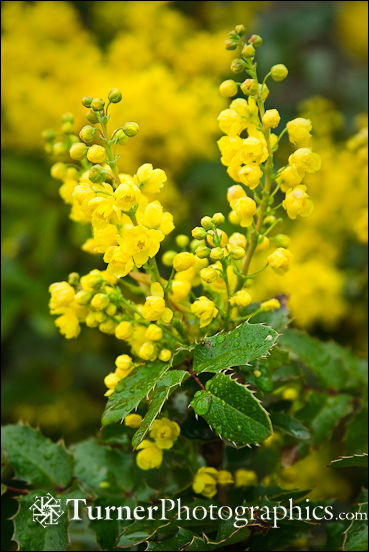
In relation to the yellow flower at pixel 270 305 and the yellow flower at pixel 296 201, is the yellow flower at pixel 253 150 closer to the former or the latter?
the yellow flower at pixel 296 201

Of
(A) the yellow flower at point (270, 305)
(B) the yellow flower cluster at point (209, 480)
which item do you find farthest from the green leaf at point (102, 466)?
(A) the yellow flower at point (270, 305)

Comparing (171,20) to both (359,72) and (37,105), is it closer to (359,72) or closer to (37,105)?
(37,105)

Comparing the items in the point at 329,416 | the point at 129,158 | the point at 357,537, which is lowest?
the point at 357,537

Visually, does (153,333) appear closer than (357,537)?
Yes

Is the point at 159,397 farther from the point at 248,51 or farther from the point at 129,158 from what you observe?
the point at 129,158

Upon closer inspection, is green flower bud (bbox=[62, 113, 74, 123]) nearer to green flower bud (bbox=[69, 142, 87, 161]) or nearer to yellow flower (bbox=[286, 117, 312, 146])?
green flower bud (bbox=[69, 142, 87, 161])

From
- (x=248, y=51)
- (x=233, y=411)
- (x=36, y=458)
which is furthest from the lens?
(x=36, y=458)

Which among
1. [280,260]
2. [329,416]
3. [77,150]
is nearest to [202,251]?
[280,260]
